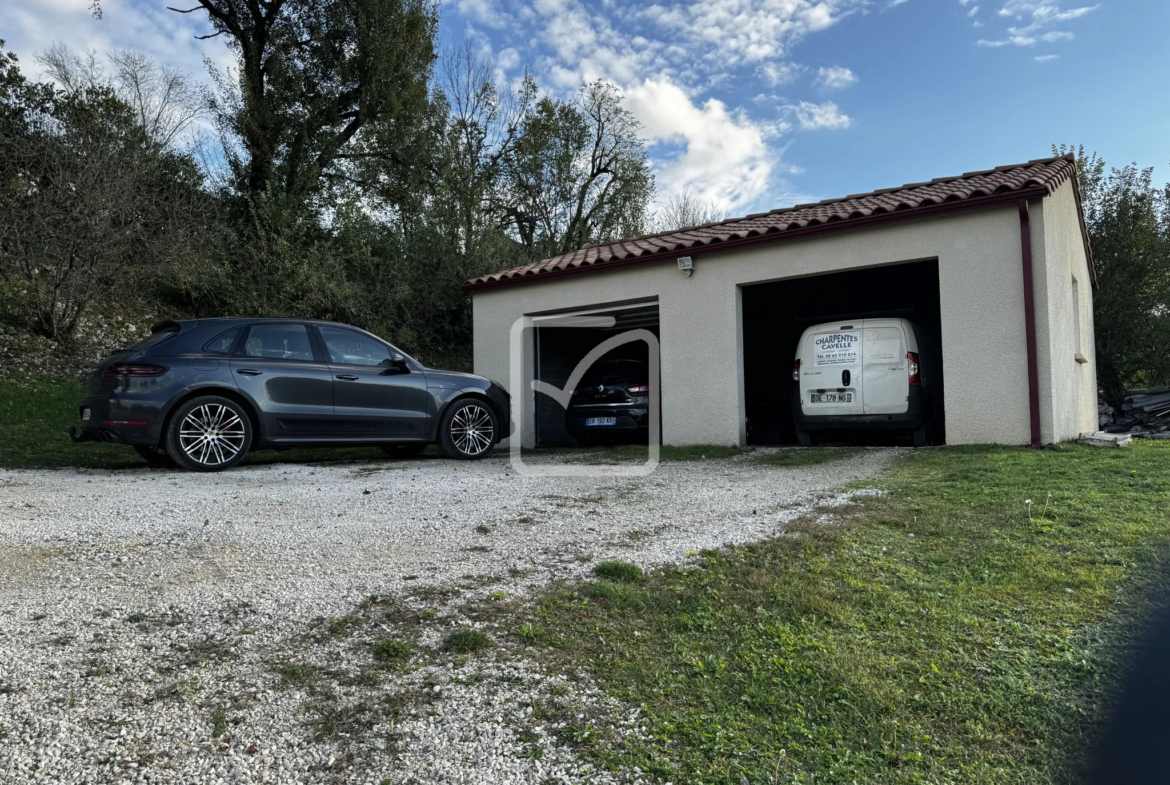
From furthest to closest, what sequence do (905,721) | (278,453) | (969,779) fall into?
1. (278,453)
2. (905,721)
3. (969,779)

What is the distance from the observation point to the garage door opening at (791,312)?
12727 mm

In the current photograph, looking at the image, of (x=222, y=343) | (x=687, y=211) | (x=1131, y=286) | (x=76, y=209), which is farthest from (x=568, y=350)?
(x=687, y=211)

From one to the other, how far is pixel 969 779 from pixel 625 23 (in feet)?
49.4

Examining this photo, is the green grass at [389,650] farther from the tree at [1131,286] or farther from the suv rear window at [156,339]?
the tree at [1131,286]

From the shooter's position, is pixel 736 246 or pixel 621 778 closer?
pixel 621 778

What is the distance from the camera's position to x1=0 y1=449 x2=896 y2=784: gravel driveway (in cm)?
193

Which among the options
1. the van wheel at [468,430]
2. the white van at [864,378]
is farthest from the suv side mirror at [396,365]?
the white van at [864,378]

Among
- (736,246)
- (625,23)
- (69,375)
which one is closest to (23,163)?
(69,375)

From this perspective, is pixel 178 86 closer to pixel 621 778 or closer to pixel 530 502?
pixel 530 502

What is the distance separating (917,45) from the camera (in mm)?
9906

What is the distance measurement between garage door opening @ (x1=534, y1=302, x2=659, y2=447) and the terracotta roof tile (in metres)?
0.85

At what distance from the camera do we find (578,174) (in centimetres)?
2402

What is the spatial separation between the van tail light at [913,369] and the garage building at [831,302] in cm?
39

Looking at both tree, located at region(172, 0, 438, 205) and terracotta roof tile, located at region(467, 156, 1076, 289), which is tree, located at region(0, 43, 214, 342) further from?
terracotta roof tile, located at region(467, 156, 1076, 289)
